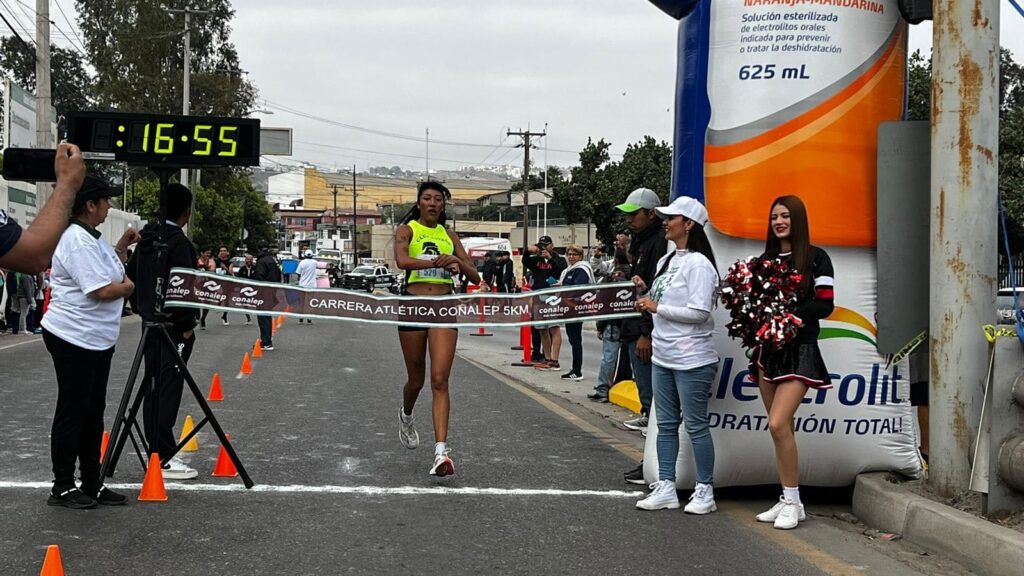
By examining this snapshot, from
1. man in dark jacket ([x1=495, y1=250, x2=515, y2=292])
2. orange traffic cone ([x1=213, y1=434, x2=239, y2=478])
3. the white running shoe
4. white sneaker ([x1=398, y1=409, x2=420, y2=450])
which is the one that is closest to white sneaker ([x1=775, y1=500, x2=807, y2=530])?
the white running shoe

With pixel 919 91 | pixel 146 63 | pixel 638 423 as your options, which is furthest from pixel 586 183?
pixel 638 423

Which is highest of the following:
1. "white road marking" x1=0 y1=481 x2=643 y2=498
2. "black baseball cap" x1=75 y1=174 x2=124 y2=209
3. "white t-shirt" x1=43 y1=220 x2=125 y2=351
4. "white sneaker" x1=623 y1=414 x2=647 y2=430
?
"black baseball cap" x1=75 y1=174 x2=124 y2=209

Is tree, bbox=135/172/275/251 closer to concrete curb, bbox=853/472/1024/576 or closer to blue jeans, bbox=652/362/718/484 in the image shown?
blue jeans, bbox=652/362/718/484

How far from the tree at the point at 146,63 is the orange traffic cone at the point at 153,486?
4833cm

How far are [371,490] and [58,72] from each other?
200ft

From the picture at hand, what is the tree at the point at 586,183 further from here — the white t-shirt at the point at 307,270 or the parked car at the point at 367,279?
the white t-shirt at the point at 307,270

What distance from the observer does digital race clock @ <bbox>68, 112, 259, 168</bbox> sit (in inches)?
263

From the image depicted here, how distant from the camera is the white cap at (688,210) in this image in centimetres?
612

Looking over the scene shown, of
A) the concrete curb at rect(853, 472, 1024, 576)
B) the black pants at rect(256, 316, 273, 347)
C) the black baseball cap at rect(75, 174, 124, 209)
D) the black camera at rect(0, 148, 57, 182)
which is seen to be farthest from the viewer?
the black pants at rect(256, 316, 273, 347)

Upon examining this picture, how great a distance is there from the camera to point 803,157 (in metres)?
6.30

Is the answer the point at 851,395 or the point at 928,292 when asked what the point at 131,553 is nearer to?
the point at 851,395

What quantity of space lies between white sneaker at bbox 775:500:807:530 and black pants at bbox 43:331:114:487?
3.77 m

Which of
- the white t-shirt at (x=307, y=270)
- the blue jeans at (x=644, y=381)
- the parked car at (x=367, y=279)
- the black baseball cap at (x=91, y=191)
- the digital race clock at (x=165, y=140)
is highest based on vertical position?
the digital race clock at (x=165, y=140)

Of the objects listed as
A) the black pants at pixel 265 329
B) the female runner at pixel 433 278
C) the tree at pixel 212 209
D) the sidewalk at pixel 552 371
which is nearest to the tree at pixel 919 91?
the sidewalk at pixel 552 371
